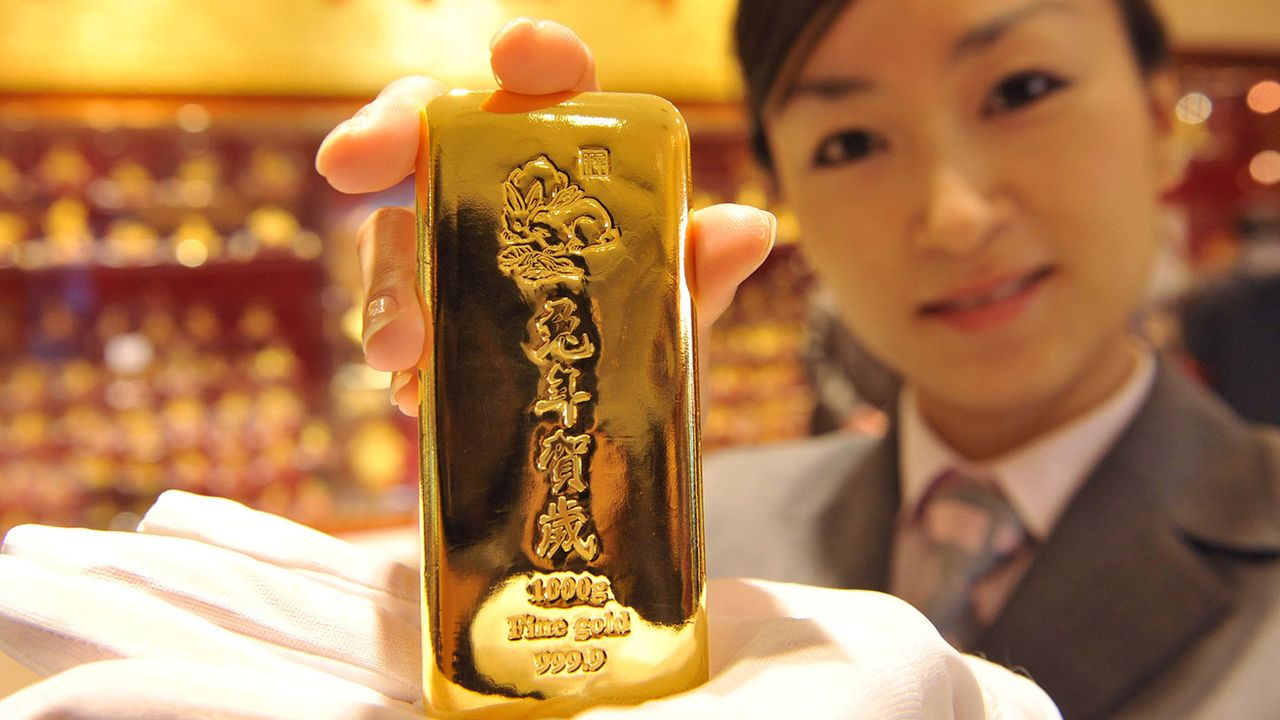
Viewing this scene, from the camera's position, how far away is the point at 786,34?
84 centimetres

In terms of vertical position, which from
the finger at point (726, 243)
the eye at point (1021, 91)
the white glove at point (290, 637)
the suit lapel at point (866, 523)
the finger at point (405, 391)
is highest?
the eye at point (1021, 91)

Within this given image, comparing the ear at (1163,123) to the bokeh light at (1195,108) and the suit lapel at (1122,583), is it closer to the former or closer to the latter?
the suit lapel at (1122,583)

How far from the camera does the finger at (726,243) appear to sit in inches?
17.0

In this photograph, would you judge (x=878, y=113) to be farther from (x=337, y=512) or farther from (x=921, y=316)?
(x=337, y=512)

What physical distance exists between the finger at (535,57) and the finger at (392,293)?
0.31 feet

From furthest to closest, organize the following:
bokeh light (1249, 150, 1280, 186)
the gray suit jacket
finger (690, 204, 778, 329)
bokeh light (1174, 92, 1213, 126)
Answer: bokeh light (1249, 150, 1280, 186)
bokeh light (1174, 92, 1213, 126)
the gray suit jacket
finger (690, 204, 778, 329)

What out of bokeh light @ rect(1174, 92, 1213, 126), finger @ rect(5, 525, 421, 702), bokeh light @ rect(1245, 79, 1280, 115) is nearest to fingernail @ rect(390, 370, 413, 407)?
finger @ rect(5, 525, 421, 702)

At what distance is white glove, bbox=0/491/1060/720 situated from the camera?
0.34 meters

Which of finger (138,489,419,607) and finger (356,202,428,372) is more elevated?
finger (356,202,428,372)

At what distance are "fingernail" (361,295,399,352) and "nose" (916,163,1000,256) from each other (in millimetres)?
525

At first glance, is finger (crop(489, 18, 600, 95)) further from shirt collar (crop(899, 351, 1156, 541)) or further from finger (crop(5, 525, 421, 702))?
shirt collar (crop(899, 351, 1156, 541))

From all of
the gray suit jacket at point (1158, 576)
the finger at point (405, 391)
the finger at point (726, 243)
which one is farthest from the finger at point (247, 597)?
the gray suit jacket at point (1158, 576)

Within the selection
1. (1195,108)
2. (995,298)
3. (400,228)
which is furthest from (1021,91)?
(1195,108)

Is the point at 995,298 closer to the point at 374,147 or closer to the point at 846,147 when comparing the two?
the point at 846,147
